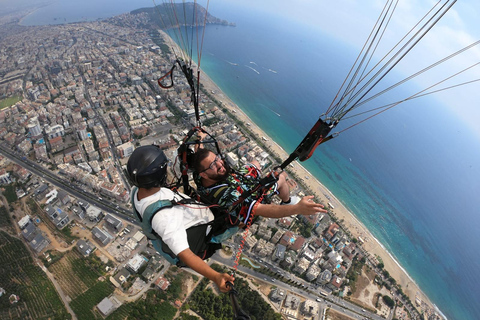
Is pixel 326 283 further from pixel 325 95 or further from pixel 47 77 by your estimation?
pixel 47 77

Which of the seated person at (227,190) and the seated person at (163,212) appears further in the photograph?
the seated person at (227,190)

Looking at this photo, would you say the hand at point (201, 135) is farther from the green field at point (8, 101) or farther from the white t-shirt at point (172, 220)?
the green field at point (8, 101)

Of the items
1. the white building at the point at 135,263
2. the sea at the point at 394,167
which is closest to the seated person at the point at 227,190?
the white building at the point at 135,263

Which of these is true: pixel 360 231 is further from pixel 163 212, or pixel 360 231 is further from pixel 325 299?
pixel 163 212

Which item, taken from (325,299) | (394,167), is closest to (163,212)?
(325,299)

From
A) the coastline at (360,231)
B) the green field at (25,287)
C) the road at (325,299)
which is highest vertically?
the coastline at (360,231)

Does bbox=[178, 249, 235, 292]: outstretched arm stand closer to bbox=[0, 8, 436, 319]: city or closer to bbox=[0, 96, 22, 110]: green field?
bbox=[0, 8, 436, 319]: city

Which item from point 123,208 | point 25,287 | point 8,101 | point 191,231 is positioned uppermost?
point 191,231

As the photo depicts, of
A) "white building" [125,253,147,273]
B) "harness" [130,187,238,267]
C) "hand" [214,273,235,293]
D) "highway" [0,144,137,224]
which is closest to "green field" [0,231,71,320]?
"white building" [125,253,147,273]
